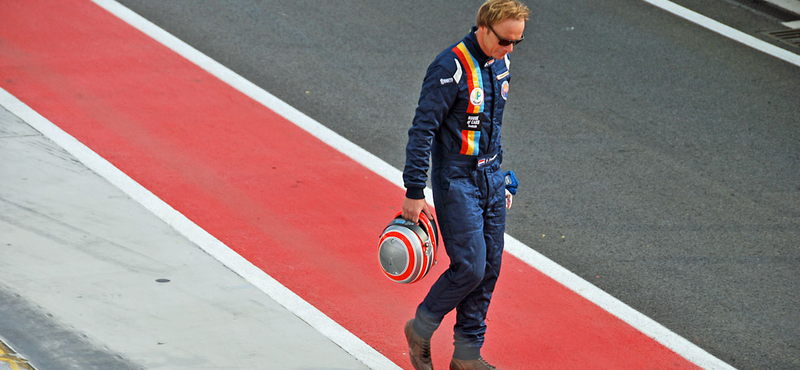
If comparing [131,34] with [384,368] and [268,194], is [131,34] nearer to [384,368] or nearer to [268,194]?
[268,194]

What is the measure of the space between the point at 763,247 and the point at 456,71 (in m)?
3.51

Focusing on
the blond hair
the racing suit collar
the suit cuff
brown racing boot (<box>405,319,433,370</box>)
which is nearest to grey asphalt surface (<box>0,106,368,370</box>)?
brown racing boot (<box>405,319,433,370</box>)

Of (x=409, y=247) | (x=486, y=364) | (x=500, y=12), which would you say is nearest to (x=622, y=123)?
(x=486, y=364)

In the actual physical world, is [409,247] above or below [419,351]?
above

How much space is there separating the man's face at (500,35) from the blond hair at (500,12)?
0.06ft

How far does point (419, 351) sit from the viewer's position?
4988 mm

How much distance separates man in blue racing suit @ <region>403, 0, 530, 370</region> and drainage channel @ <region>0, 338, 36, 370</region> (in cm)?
202

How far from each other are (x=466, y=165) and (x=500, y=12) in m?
0.79

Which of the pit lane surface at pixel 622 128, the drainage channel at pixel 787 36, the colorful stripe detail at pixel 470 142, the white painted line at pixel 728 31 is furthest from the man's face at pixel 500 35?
the drainage channel at pixel 787 36

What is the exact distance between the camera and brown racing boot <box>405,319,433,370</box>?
4977 mm

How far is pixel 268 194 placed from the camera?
7.13 meters

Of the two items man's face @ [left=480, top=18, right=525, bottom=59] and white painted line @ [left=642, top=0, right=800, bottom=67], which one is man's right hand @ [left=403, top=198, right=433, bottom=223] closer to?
man's face @ [left=480, top=18, right=525, bottom=59]

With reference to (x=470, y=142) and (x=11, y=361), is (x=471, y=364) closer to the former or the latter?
(x=470, y=142)

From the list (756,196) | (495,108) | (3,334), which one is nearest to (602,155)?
(756,196)
